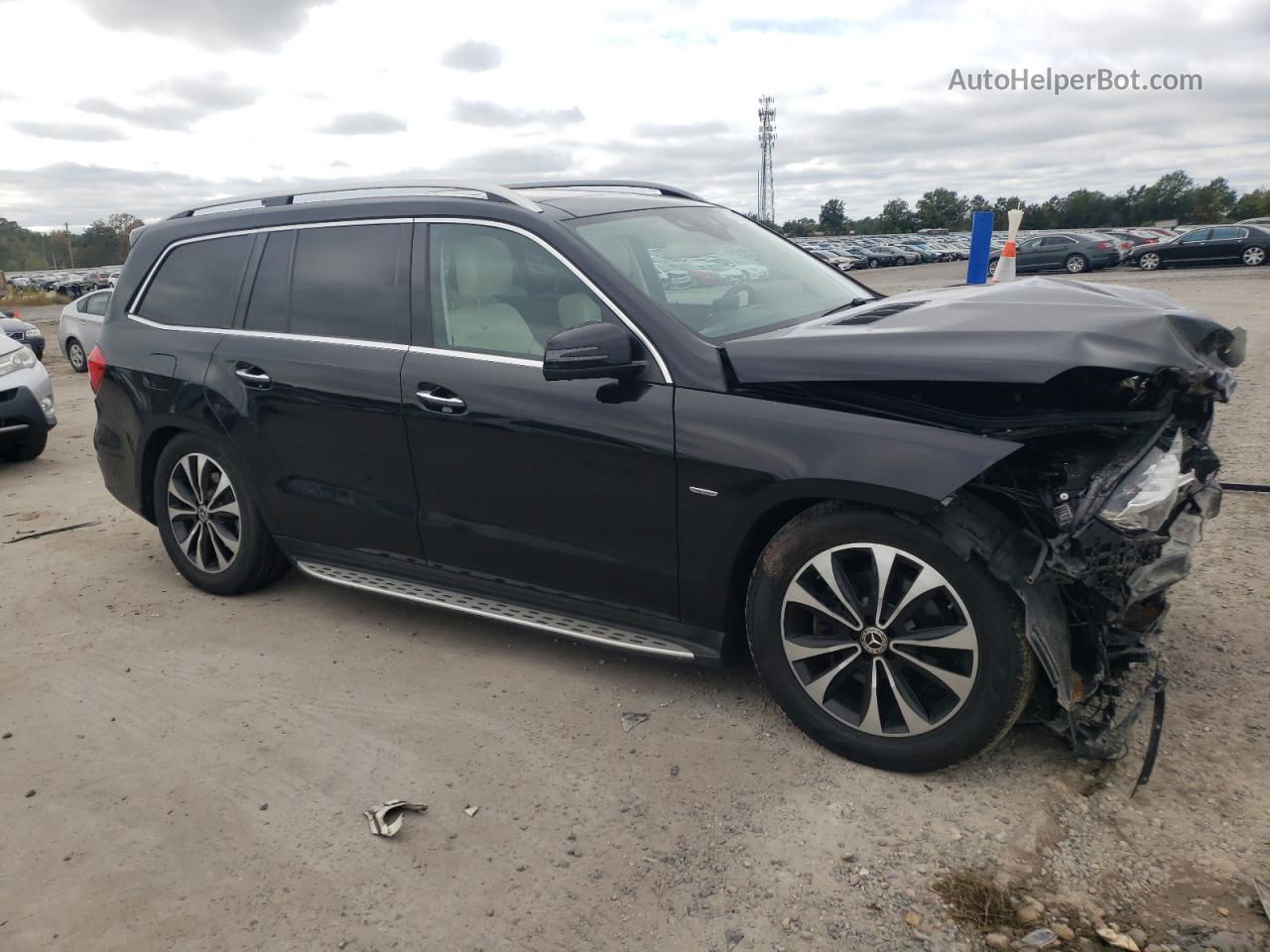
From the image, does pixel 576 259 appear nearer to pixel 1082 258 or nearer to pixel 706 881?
pixel 706 881

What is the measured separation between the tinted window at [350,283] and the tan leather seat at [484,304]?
0.27 m

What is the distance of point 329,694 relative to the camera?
3.94 meters

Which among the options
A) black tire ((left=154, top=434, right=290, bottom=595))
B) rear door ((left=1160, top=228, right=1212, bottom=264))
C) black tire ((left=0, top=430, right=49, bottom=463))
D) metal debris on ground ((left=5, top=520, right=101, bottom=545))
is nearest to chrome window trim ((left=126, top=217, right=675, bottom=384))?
black tire ((left=154, top=434, right=290, bottom=595))

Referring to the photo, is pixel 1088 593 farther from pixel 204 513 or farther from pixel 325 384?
pixel 204 513

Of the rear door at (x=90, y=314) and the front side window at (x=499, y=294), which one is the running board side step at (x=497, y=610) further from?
the rear door at (x=90, y=314)

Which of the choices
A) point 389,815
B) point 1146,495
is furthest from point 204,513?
point 1146,495

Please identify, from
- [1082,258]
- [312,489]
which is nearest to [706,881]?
[312,489]

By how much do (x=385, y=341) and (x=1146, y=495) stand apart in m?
2.83

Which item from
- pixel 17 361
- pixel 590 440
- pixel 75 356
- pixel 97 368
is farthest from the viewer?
pixel 75 356

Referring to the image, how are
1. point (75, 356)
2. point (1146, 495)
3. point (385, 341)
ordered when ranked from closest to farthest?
point (1146, 495) < point (385, 341) < point (75, 356)

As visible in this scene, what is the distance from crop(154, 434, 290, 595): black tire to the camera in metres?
4.73

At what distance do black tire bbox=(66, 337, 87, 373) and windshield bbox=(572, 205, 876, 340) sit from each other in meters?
16.1

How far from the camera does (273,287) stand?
453 cm

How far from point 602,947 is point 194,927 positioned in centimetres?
109
